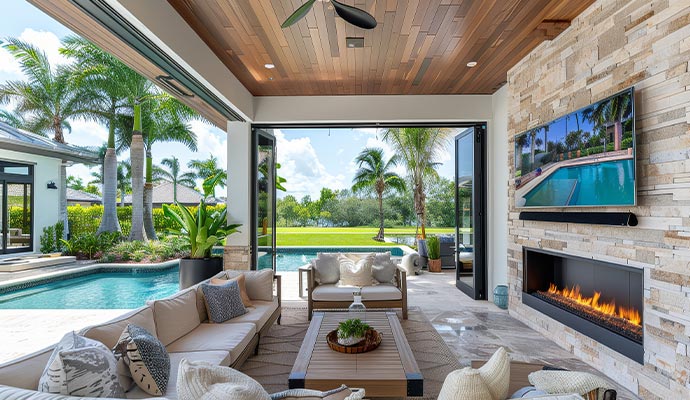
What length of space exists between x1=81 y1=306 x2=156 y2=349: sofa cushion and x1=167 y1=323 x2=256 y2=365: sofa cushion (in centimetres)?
31

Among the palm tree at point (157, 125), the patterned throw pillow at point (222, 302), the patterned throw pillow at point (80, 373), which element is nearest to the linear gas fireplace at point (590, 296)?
the patterned throw pillow at point (222, 302)

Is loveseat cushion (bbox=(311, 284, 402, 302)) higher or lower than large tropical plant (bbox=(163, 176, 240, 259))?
lower

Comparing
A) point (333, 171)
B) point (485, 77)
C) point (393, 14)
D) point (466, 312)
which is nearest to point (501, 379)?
point (393, 14)

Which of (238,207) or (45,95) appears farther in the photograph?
(45,95)

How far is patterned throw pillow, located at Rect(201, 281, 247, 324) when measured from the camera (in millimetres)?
3218

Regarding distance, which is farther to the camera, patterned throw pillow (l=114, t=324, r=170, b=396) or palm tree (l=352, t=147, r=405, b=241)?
palm tree (l=352, t=147, r=405, b=241)

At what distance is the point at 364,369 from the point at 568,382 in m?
1.29

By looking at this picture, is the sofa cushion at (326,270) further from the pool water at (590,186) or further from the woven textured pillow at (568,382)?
the woven textured pillow at (568,382)

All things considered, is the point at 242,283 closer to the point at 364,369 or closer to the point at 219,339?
the point at 219,339

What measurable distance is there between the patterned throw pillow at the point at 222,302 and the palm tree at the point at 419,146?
686 cm

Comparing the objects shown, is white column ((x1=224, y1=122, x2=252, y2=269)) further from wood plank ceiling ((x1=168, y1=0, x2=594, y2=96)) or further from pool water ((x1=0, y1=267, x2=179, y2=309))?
pool water ((x1=0, y1=267, x2=179, y2=309))

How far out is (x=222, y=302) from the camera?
3.29 m

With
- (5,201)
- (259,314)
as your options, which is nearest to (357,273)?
(259,314)

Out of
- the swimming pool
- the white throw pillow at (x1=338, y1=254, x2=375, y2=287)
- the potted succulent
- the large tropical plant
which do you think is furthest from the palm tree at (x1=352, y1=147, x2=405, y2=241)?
the large tropical plant
